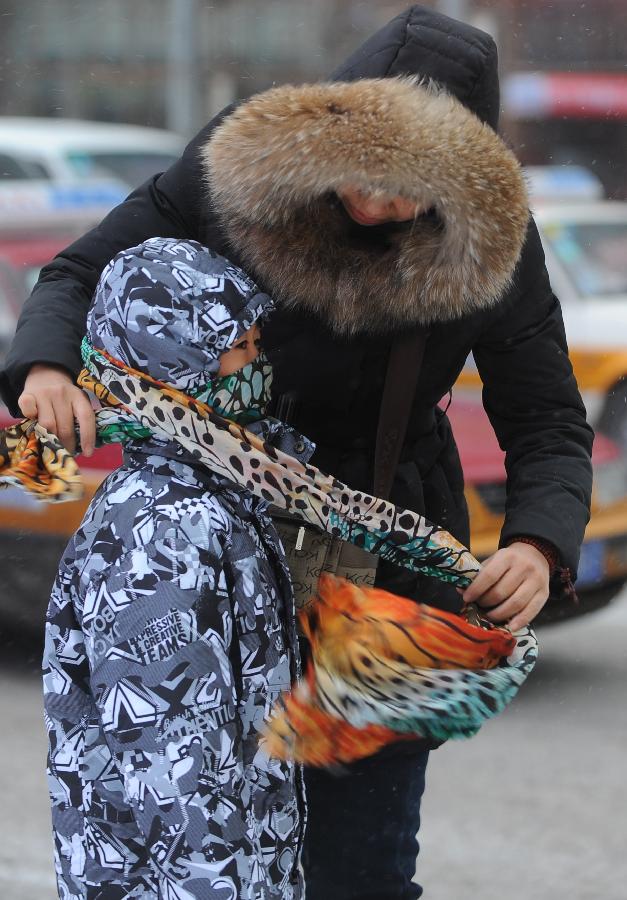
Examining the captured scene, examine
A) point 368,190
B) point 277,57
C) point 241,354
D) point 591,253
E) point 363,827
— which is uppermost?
point 368,190

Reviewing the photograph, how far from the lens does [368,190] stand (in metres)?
1.95

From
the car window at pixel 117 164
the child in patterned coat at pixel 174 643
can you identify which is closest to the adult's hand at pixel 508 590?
the child in patterned coat at pixel 174 643

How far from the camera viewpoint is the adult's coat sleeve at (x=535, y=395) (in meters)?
2.20

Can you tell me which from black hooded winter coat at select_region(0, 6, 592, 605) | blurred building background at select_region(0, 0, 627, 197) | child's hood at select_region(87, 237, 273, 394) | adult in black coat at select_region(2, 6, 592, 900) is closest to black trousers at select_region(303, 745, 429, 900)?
adult in black coat at select_region(2, 6, 592, 900)

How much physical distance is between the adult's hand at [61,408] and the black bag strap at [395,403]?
18.9 inches

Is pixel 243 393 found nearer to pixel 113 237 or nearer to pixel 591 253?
pixel 113 237

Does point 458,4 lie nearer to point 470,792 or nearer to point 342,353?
point 470,792

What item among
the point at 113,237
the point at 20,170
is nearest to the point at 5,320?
the point at 113,237

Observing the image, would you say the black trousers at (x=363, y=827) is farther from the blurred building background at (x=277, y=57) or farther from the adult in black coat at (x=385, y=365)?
the blurred building background at (x=277, y=57)

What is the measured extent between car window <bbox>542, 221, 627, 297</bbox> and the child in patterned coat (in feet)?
17.6

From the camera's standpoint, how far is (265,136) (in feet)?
6.61

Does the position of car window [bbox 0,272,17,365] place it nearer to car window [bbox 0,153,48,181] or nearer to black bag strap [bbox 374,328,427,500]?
black bag strap [bbox 374,328,427,500]

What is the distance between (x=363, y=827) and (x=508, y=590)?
567 mm

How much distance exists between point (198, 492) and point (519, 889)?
2.11 metres
